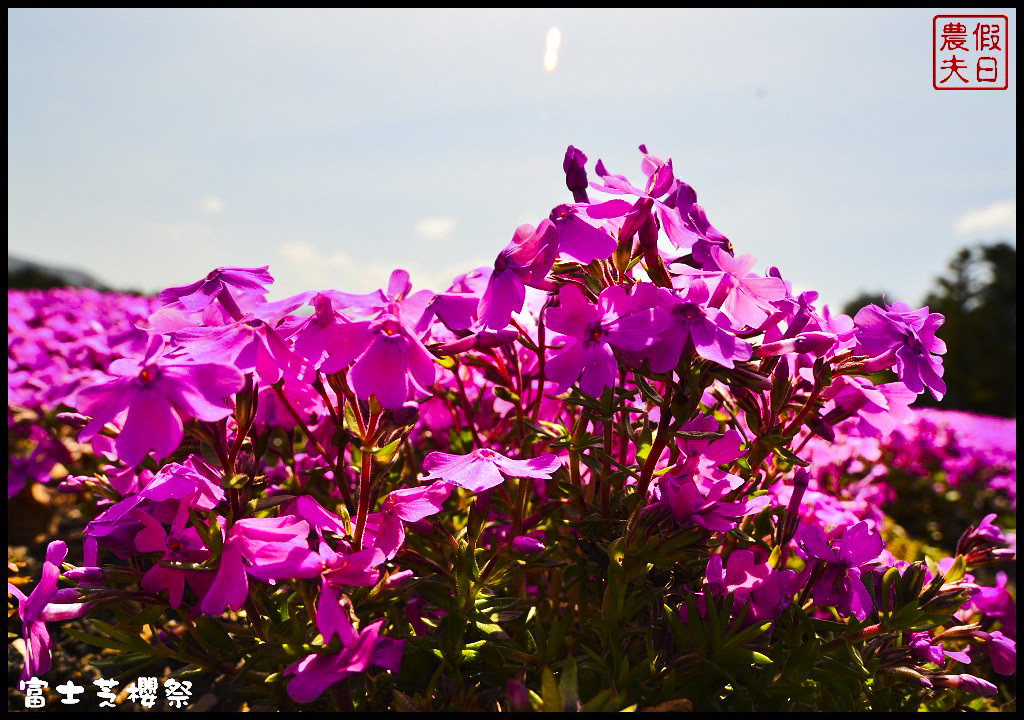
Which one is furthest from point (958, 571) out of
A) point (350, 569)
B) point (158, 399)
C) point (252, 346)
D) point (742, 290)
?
point (158, 399)

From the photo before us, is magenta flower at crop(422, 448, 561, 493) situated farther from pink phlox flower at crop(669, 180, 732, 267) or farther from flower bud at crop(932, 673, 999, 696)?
flower bud at crop(932, 673, 999, 696)

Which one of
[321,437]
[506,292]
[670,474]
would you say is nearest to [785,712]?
[670,474]

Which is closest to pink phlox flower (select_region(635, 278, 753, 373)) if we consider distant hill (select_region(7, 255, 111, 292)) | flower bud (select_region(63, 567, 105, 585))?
flower bud (select_region(63, 567, 105, 585))

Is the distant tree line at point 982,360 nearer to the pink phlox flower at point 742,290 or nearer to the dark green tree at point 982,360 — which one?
the dark green tree at point 982,360

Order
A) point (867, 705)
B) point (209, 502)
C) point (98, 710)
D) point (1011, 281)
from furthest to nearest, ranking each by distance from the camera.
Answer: point (1011, 281), point (98, 710), point (867, 705), point (209, 502)

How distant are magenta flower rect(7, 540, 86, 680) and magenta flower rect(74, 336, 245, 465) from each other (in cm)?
45

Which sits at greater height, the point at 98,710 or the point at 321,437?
the point at 321,437

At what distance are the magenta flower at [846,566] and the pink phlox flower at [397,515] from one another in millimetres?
804

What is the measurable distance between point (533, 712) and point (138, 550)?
80 cm

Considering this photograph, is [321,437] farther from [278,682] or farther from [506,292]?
[506,292]

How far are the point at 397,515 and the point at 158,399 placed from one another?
1.48ft

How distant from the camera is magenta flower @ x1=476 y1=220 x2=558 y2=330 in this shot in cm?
118

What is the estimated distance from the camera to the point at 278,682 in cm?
135

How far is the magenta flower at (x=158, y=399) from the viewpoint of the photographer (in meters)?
1.01
